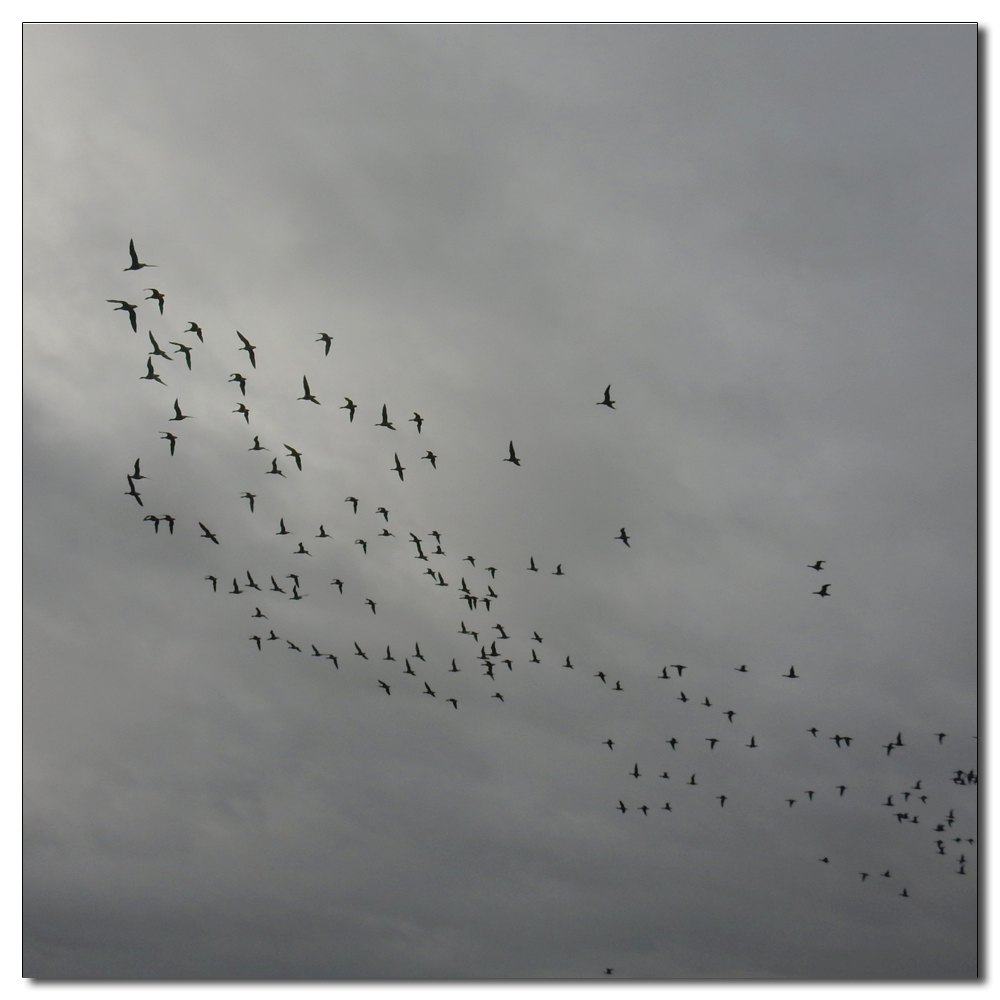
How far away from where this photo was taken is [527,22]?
1825 inches

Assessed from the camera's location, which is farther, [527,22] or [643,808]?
[643,808]

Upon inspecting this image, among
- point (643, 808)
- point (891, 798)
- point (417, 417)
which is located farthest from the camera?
point (643, 808)

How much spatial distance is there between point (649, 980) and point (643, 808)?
8638 centimetres

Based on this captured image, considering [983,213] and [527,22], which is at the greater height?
[527,22]

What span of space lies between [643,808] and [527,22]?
110 metres

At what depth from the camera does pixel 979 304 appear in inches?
1806

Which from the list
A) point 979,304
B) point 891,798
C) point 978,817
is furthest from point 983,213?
point 891,798

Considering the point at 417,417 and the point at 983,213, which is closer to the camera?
the point at 983,213
